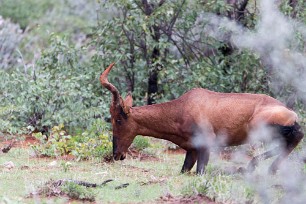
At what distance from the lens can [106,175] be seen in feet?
33.9

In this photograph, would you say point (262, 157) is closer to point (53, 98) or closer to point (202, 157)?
point (202, 157)

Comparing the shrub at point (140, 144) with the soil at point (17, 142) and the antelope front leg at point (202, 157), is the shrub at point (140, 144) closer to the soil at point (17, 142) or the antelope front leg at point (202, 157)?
the soil at point (17, 142)

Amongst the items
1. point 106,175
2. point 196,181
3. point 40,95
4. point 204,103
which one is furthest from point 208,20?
point 196,181

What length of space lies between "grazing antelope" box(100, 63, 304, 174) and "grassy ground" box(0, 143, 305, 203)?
0.34 meters

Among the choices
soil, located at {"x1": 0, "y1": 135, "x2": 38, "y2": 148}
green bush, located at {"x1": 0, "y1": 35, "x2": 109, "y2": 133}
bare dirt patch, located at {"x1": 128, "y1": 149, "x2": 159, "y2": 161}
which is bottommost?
soil, located at {"x1": 0, "y1": 135, "x2": 38, "y2": 148}

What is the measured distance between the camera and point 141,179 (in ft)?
33.0

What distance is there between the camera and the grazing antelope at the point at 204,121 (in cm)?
1021

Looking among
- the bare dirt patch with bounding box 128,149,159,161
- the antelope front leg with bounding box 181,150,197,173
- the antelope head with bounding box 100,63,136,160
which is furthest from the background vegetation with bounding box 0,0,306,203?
the antelope front leg with bounding box 181,150,197,173

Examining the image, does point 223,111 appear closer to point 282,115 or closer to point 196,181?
point 282,115

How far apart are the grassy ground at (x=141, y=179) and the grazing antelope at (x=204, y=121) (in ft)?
1.13

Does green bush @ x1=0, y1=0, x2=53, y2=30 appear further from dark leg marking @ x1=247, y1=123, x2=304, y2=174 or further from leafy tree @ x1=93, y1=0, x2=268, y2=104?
dark leg marking @ x1=247, y1=123, x2=304, y2=174

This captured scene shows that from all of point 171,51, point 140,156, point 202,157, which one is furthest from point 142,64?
point 202,157

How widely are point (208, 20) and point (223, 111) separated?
Result: 15.0ft

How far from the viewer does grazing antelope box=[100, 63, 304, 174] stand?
10211mm
